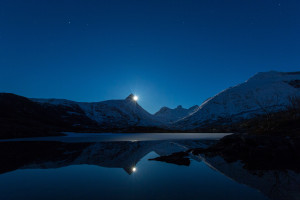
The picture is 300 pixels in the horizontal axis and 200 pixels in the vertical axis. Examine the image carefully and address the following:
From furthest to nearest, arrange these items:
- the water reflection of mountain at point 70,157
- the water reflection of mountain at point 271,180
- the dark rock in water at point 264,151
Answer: the dark rock in water at point 264,151 < the water reflection of mountain at point 70,157 < the water reflection of mountain at point 271,180

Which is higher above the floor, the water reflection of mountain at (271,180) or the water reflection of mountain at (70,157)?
the water reflection of mountain at (70,157)

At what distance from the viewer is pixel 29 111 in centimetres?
18138

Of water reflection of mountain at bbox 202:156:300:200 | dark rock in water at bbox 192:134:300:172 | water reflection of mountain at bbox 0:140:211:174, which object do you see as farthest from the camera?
dark rock in water at bbox 192:134:300:172

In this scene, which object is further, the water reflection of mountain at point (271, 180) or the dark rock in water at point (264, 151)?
the dark rock in water at point (264, 151)

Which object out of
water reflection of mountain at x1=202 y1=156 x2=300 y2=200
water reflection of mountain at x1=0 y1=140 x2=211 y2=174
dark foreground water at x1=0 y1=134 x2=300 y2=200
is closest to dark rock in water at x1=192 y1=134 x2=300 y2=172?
water reflection of mountain at x1=202 y1=156 x2=300 y2=200

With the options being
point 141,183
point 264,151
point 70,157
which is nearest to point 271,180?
point 141,183

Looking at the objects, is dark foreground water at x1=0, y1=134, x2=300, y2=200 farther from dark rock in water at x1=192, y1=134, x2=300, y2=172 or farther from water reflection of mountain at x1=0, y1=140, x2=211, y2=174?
dark rock in water at x1=192, y1=134, x2=300, y2=172

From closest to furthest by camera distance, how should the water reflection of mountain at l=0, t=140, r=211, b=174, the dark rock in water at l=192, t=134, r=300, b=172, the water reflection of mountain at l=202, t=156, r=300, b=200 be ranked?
1. the water reflection of mountain at l=202, t=156, r=300, b=200
2. the water reflection of mountain at l=0, t=140, r=211, b=174
3. the dark rock in water at l=192, t=134, r=300, b=172

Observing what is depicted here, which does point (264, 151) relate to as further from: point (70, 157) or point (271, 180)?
point (70, 157)

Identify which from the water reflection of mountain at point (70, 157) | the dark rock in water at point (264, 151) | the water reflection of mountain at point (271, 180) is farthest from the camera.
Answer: the dark rock in water at point (264, 151)

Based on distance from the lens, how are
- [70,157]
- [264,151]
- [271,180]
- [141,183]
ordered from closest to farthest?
[141,183]
[271,180]
[70,157]
[264,151]

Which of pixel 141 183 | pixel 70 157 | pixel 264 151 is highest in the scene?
pixel 264 151

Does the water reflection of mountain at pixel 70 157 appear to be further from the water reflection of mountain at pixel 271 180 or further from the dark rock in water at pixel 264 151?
the water reflection of mountain at pixel 271 180

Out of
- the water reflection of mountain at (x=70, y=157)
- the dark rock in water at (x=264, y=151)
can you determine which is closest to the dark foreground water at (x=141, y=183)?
the water reflection of mountain at (x=70, y=157)
